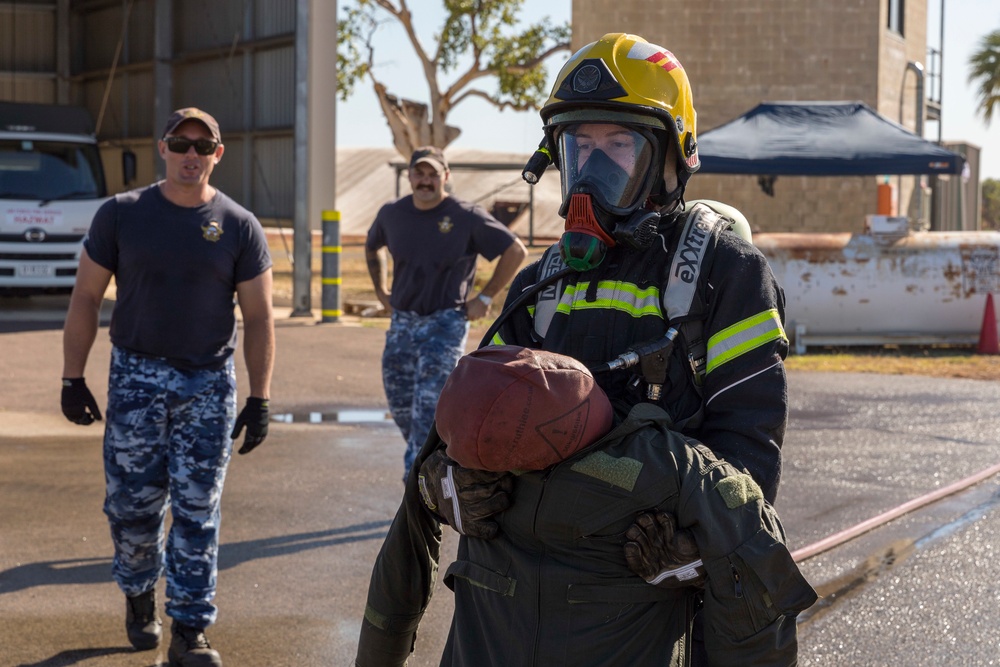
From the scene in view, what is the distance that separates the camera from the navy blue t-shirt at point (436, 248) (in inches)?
272

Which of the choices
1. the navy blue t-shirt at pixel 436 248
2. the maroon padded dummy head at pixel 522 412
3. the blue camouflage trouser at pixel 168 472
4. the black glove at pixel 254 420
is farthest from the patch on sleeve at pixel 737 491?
the navy blue t-shirt at pixel 436 248

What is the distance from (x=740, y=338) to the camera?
2.32 metres

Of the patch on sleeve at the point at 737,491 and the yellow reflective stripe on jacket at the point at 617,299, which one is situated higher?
the yellow reflective stripe on jacket at the point at 617,299

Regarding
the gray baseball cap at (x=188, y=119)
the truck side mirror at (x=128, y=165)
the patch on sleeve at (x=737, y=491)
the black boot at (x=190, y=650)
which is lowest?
the black boot at (x=190, y=650)

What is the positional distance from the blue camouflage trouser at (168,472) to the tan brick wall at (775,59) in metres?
23.9

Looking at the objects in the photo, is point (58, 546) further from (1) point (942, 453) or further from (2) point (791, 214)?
(2) point (791, 214)

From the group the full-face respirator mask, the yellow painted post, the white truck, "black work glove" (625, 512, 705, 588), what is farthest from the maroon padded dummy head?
the white truck

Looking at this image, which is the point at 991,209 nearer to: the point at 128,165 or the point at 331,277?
the point at 331,277

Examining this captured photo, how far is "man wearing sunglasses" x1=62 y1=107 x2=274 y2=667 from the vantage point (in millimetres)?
4602

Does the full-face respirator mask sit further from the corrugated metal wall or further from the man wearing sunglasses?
the corrugated metal wall

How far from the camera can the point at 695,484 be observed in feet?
7.04

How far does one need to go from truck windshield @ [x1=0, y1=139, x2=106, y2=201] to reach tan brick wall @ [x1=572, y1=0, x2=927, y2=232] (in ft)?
43.8

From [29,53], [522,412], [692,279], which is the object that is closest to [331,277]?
[29,53]

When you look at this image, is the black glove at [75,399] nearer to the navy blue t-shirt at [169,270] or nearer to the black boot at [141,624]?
the navy blue t-shirt at [169,270]
